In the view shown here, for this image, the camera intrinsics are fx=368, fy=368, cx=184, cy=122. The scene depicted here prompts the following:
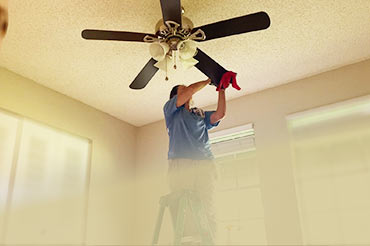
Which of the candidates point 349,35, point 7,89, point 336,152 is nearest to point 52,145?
point 7,89

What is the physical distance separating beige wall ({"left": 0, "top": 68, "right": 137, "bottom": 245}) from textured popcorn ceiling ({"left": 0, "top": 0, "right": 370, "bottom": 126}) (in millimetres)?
138

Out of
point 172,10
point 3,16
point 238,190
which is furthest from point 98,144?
point 3,16

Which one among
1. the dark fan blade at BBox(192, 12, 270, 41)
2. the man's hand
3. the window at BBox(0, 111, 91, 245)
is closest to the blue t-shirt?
the man's hand

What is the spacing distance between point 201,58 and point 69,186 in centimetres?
185

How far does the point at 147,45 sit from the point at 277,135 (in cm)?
144

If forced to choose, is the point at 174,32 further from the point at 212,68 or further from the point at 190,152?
the point at 190,152

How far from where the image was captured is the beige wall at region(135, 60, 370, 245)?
10.2 feet

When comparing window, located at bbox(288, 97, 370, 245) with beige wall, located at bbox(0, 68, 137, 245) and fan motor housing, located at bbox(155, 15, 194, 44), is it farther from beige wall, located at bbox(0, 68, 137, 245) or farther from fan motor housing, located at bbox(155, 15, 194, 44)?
beige wall, located at bbox(0, 68, 137, 245)

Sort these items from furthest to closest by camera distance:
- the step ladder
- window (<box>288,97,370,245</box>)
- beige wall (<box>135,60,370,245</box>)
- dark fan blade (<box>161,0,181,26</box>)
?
beige wall (<box>135,60,370,245</box>) → window (<box>288,97,370,245</box>) → the step ladder → dark fan blade (<box>161,0,181,26</box>)

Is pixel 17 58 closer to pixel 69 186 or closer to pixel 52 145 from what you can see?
pixel 52 145

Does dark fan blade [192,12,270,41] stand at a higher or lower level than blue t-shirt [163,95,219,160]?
higher

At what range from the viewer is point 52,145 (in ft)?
11.1

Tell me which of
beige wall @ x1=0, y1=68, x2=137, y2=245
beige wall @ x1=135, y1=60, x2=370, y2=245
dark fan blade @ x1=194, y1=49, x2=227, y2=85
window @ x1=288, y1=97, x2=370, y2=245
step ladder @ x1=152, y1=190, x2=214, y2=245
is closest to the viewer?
step ladder @ x1=152, y1=190, x2=214, y2=245

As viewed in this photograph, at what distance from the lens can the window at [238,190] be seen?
3248mm
